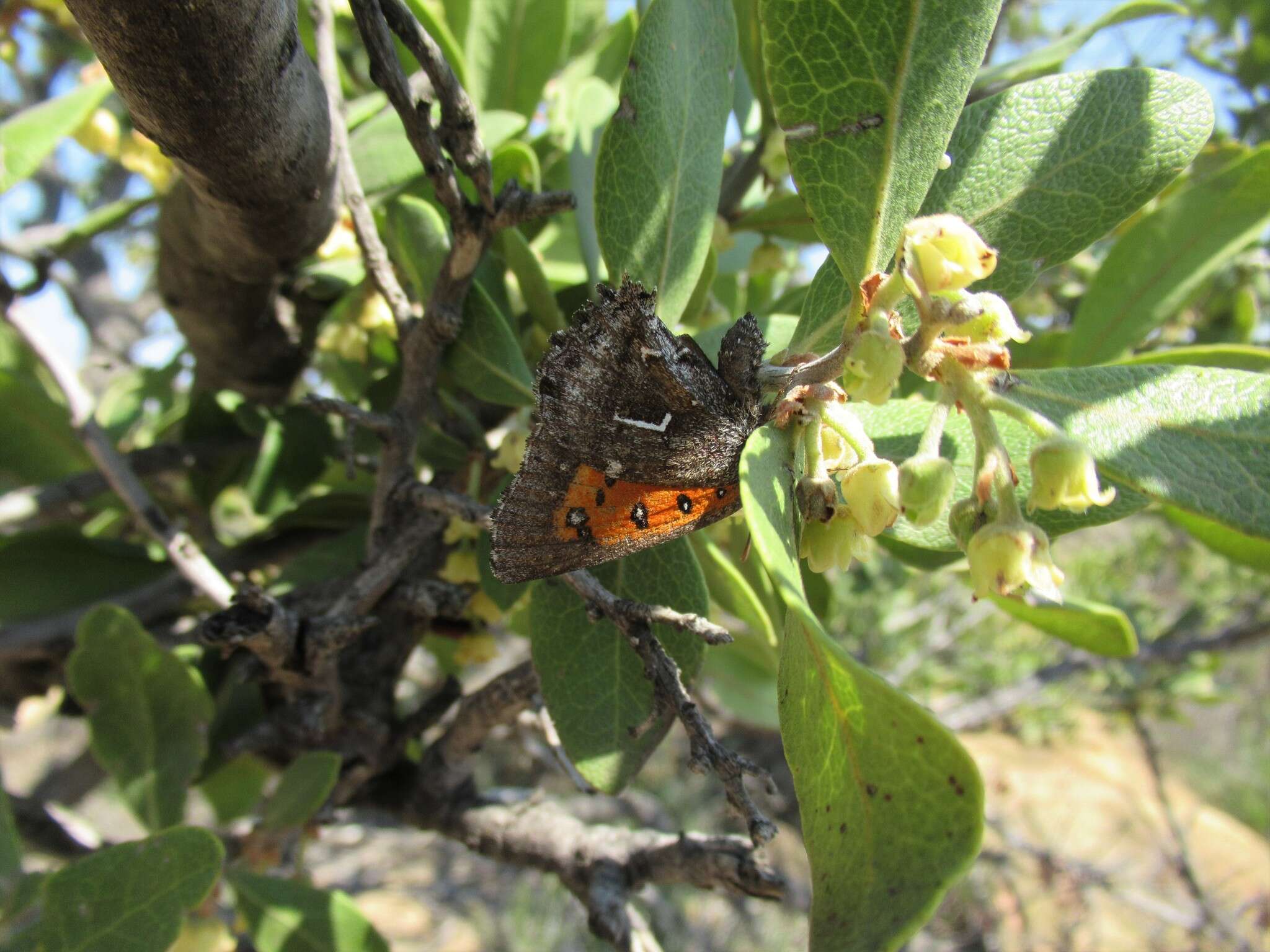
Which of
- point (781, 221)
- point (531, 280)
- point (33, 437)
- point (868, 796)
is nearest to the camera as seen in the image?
point (868, 796)

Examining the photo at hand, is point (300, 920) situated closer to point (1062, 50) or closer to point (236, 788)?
point (236, 788)

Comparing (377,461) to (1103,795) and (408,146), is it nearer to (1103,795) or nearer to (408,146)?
(408,146)

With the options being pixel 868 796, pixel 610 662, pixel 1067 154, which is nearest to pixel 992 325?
pixel 1067 154

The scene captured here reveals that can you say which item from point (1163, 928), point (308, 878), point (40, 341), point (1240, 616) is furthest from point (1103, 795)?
point (40, 341)

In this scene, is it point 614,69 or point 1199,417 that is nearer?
point 1199,417

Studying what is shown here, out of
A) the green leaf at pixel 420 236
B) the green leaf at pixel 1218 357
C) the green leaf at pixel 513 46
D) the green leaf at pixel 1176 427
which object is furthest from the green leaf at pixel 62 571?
the green leaf at pixel 1218 357

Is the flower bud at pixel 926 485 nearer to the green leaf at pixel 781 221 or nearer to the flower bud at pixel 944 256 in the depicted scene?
the flower bud at pixel 944 256

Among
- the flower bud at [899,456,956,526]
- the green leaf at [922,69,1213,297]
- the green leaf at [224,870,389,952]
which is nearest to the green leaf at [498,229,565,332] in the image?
the green leaf at [922,69,1213,297]
